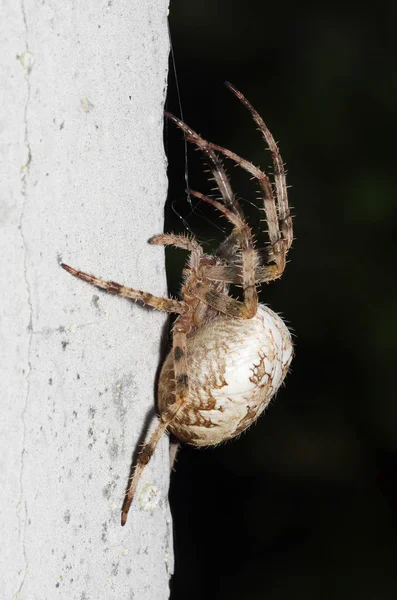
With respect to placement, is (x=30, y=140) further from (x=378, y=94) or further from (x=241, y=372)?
(x=378, y=94)

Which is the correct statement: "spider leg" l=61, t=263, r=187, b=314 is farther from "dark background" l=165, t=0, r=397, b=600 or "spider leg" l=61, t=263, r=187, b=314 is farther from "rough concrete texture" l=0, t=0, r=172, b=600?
"dark background" l=165, t=0, r=397, b=600

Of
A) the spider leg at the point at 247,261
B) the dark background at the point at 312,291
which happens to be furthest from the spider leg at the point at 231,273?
the dark background at the point at 312,291

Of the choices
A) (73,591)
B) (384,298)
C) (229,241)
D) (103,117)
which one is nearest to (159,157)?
(103,117)

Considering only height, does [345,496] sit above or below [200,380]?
below

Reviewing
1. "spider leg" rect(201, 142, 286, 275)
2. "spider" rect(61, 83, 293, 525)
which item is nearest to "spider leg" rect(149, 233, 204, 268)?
"spider" rect(61, 83, 293, 525)

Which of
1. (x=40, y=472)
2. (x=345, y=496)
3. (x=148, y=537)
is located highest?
(x=40, y=472)
